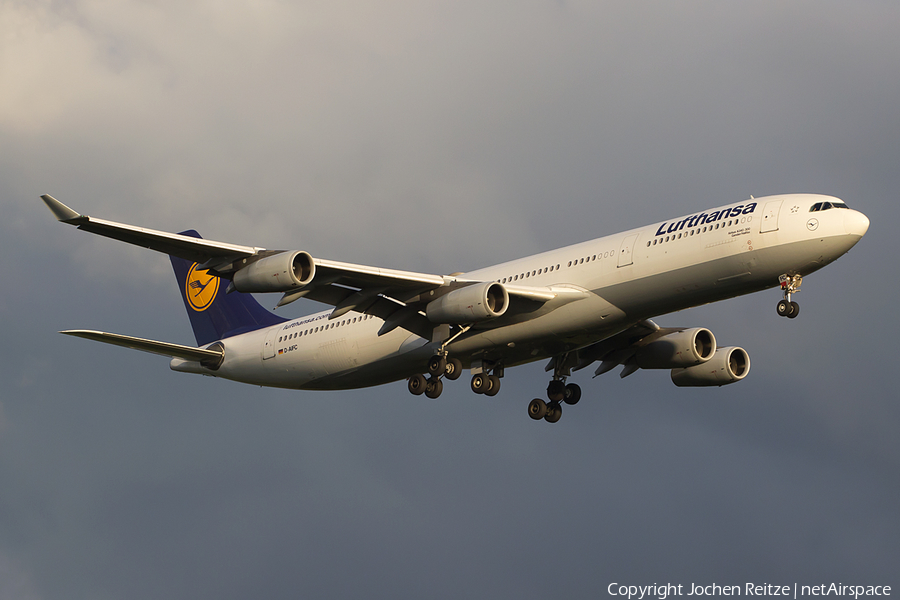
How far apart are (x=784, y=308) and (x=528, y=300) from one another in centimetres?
848

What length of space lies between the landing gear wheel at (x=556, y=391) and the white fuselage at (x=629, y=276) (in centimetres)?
370

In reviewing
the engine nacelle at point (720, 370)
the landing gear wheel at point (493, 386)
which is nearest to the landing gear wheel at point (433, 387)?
the landing gear wheel at point (493, 386)

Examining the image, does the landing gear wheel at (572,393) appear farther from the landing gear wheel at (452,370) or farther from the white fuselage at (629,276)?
the landing gear wheel at (452,370)

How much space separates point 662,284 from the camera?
3622cm

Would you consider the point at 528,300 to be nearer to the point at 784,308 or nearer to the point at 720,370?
the point at 784,308

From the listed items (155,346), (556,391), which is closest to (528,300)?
(556,391)

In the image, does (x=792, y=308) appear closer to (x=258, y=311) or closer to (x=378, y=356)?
(x=378, y=356)

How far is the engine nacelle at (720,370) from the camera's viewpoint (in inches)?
1773

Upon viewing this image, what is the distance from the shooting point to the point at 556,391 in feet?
150

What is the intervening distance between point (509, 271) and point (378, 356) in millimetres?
6399

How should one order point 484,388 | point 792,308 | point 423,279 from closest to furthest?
point 792,308 → point 423,279 → point 484,388

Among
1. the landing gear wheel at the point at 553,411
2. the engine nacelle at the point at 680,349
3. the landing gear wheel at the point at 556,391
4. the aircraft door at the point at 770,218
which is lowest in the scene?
the landing gear wheel at the point at 553,411

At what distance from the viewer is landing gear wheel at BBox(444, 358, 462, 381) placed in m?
40.1

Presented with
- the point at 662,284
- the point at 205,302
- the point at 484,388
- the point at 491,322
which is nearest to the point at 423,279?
the point at 491,322
